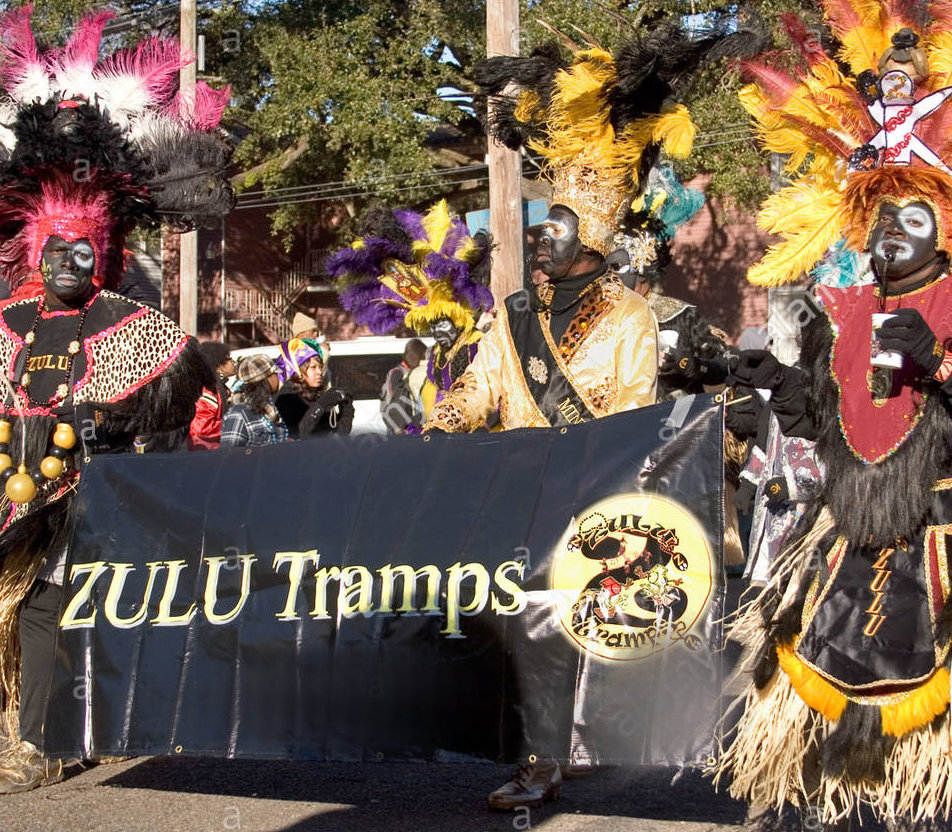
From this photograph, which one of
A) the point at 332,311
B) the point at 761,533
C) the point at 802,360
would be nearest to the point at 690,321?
the point at 761,533

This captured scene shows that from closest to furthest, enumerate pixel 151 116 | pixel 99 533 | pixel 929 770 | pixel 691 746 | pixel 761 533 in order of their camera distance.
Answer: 1. pixel 929 770
2. pixel 691 746
3. pixel 99 533
4. pixel 151 116
5. pixel 761 533

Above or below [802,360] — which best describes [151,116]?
above

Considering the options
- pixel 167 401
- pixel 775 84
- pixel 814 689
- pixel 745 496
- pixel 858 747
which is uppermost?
pixel 775 84

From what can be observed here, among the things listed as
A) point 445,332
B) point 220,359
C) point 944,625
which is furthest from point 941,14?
point 220,359

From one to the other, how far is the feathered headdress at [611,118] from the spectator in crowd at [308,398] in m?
4.52

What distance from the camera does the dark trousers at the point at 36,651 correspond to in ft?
17.3

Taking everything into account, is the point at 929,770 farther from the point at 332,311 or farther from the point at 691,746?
the point at 332,311

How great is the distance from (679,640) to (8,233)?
11.9ft

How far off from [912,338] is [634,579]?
1139 millimetres

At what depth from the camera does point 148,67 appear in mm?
6273

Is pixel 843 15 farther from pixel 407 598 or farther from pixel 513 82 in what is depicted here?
pixel 407 598

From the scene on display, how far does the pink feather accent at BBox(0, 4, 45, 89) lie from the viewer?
6.24 metres

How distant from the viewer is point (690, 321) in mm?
9422

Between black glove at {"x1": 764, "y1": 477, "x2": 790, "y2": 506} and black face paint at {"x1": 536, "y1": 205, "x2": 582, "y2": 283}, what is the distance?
3.23 metres
